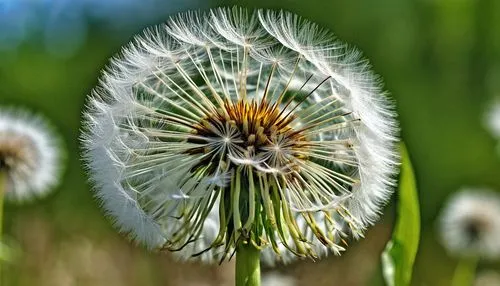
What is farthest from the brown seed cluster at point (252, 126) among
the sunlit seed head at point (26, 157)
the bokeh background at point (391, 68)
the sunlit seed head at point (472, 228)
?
the bokeh background at point (391, 68)

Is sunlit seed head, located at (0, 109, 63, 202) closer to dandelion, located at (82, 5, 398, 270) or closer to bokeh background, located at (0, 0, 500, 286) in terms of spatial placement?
dandelion, located at (82, 5, 398, 270)

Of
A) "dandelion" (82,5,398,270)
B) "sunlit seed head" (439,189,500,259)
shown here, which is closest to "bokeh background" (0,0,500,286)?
"sunlit seed head" (439,189,500,259)

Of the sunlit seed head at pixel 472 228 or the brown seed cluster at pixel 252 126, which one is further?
the sunlit seed head at pixel 472 228

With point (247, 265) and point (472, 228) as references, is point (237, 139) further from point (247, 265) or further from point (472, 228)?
point (472, 228)

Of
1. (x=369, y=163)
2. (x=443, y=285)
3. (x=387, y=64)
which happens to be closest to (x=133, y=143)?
(x=369, y=163)

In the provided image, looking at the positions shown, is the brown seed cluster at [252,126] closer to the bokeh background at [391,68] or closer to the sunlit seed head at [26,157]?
the sunlit seed head at [26,157]

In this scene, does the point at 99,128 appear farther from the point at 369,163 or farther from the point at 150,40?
the point at 369,163
